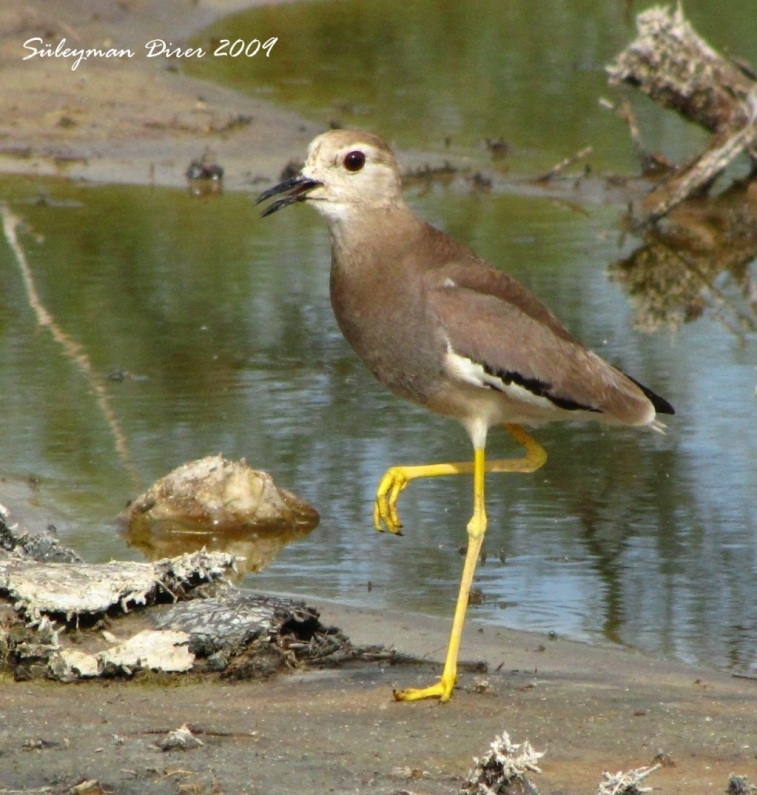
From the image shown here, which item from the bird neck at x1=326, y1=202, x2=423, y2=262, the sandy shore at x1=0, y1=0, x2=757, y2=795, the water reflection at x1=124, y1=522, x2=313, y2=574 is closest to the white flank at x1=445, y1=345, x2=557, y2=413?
the bird neck at x1=326, y1=202, x2=423, y2=262

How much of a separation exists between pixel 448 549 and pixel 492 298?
83.6 inches

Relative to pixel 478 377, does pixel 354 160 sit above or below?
above

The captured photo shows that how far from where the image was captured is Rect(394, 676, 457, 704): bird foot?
568cm

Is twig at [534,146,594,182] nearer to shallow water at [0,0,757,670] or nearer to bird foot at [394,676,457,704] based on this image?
shallow water at [0,0,757,670]

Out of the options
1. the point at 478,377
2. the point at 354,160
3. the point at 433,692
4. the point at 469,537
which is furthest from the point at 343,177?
the point at 433,692

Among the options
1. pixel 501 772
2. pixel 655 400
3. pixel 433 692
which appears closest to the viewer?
pixel 501 772

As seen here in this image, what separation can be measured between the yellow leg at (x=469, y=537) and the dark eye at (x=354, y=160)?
1030mm

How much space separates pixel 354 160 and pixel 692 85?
9518 millimetres

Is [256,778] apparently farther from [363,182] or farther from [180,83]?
[180,83]

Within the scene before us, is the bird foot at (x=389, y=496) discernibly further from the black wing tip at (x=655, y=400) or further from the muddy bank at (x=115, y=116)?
the muddy bank at (x=115, y=116)

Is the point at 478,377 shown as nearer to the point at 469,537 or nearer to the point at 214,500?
the point at 469,537

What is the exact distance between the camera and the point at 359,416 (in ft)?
32.6

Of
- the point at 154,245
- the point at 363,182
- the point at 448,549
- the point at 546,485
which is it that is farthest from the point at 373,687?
the point at 154,245

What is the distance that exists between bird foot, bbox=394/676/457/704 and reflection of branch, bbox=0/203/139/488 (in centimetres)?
335
